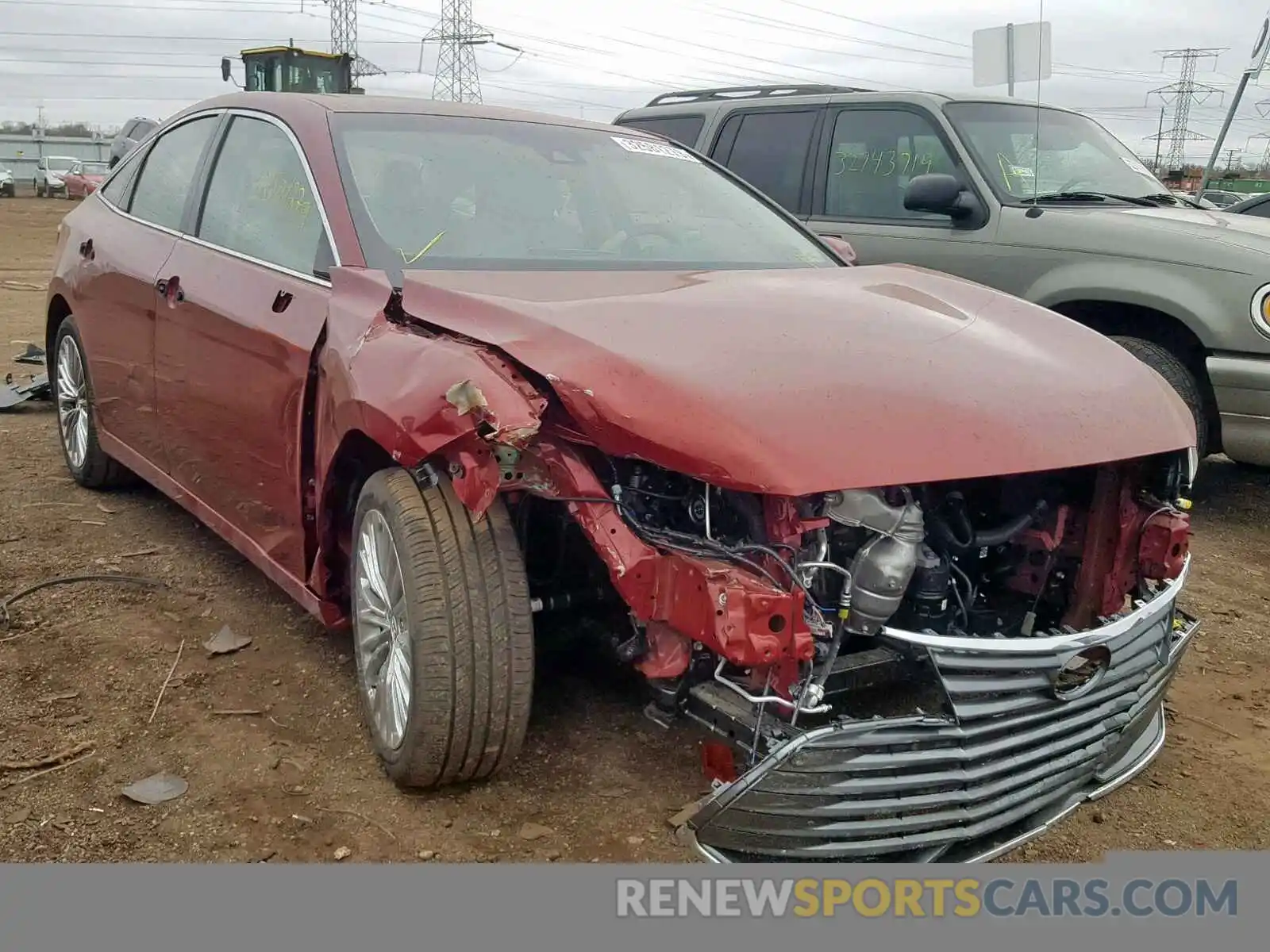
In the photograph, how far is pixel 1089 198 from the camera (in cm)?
599

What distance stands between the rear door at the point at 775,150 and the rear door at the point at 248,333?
3394 mm

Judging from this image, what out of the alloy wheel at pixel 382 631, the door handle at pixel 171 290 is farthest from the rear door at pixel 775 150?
the alloy wheel at pixel 382 631

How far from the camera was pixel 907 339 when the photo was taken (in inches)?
107

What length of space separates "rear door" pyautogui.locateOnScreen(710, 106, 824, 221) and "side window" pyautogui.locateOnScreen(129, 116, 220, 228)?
3.13m

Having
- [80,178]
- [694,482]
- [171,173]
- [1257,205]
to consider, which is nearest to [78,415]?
[171,173]

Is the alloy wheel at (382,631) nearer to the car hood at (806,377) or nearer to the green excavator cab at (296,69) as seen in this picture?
the car hood at (806,377)

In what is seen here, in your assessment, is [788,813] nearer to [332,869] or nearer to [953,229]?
[332,869]

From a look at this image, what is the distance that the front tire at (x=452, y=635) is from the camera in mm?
2535

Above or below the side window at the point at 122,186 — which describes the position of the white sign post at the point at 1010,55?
above

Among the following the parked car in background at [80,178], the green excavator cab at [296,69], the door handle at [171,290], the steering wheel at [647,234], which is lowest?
the door handle at [171,290]

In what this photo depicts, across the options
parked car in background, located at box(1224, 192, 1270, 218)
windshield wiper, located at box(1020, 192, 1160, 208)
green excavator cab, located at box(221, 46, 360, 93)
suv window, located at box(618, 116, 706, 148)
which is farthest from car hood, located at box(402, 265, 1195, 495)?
green excavator cab, located at box(221, 46, 360, 93)

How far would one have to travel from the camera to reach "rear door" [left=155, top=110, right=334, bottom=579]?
10.4 feet

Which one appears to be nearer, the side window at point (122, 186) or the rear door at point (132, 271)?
the rear door at point (132, 271)

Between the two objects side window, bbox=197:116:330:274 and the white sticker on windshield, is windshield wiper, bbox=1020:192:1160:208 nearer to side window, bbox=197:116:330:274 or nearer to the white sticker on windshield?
the white sticker on windshield
